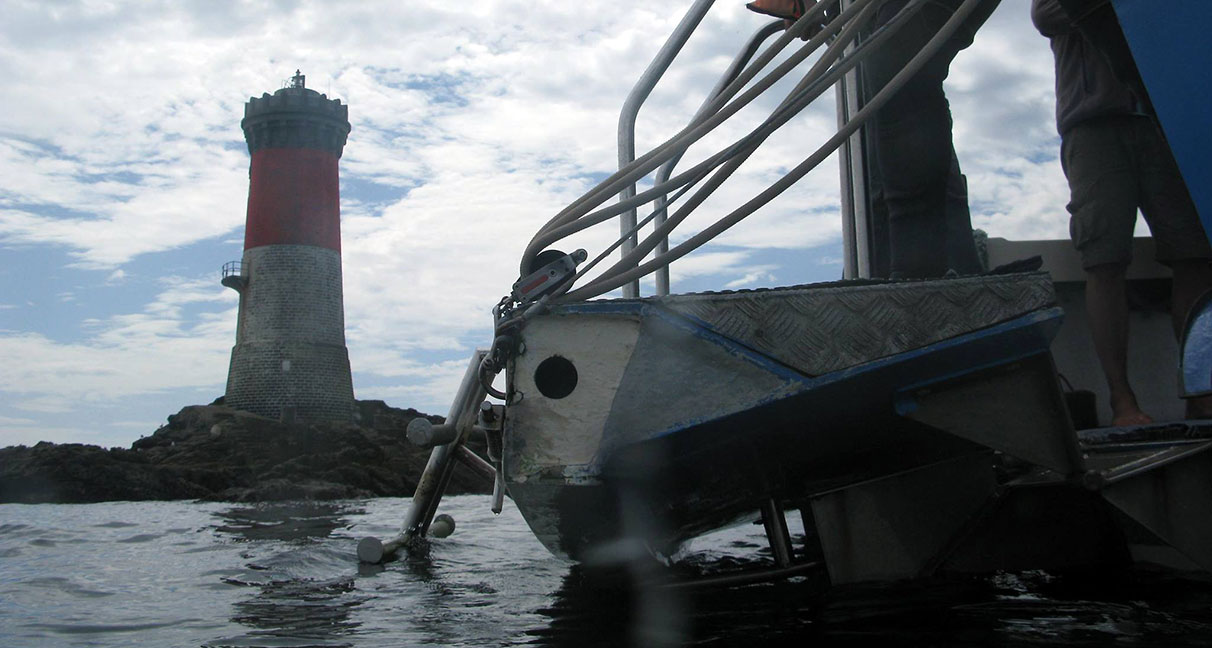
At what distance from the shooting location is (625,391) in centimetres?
217

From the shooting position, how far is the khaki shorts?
3334mm

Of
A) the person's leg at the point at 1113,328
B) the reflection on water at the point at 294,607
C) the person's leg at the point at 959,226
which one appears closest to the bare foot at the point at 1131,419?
the person's leg at the point at 1113,328

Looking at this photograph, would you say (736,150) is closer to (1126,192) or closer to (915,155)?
(915,155)

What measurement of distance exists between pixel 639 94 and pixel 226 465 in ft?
91.9

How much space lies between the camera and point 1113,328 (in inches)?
129

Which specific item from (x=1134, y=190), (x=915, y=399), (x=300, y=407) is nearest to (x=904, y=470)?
(x=915, y=399)

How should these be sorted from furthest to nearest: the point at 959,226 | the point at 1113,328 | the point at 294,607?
the point at 959,226 → the point at 1113,328 → the point at 294,607

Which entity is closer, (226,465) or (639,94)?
(639,94)

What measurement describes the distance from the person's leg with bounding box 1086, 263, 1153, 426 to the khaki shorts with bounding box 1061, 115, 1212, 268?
67 mm

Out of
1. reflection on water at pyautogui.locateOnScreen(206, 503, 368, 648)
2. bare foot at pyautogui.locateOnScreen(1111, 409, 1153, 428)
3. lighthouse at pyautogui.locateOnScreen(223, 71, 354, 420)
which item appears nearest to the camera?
reflection on water at pyautogui.locateOnScreen(206, 503, 368, 648)

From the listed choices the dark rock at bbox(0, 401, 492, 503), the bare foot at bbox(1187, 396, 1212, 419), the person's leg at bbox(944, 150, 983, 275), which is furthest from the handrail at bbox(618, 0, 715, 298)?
the dark rock at bbox(0, 401, 492, 503)

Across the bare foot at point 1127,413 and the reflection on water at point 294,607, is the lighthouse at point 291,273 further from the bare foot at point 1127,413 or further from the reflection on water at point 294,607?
the bare foot at point 1127,413

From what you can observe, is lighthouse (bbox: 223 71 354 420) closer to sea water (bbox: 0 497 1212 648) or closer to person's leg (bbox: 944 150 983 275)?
sea water (bbox: 0 497 1212 648)

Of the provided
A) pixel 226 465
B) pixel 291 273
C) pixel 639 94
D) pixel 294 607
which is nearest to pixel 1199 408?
pixel 639 94
